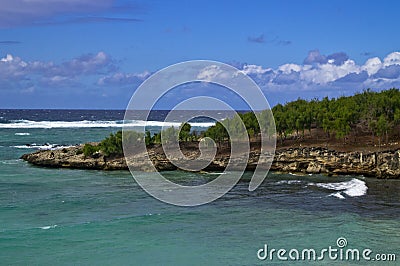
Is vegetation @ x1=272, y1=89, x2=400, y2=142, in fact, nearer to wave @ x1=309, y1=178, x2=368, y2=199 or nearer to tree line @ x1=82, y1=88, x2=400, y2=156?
tree line @ x1=82, y1=88, x2=400, y2=156

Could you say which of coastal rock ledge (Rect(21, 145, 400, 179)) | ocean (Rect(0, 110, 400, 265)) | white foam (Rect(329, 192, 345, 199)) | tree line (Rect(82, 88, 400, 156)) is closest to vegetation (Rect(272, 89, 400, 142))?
tree line (Rect(82, 88, 400, 156))

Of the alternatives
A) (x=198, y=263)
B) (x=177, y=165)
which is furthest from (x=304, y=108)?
(x=198, y=263)

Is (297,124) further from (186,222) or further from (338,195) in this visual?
(186,222)

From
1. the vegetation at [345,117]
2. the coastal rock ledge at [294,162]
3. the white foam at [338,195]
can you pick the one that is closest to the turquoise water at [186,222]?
the white foam at [338,195]

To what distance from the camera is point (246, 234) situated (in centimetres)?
2922

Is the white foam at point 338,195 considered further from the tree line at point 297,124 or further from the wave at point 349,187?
the tree line at point 297,124

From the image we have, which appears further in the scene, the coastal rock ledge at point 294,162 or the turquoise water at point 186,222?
the coastal rock ledge at point 294,162

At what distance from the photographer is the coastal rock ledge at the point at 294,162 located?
1934 inches

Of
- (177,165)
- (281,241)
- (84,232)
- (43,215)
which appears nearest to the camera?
(281,241)

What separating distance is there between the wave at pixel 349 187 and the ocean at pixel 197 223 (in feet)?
0.27

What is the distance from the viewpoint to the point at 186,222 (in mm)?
32344

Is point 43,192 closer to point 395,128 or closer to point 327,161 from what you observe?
point 327,161

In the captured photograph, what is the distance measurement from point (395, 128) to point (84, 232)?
4157 cm

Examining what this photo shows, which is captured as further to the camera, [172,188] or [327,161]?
[327,161]
